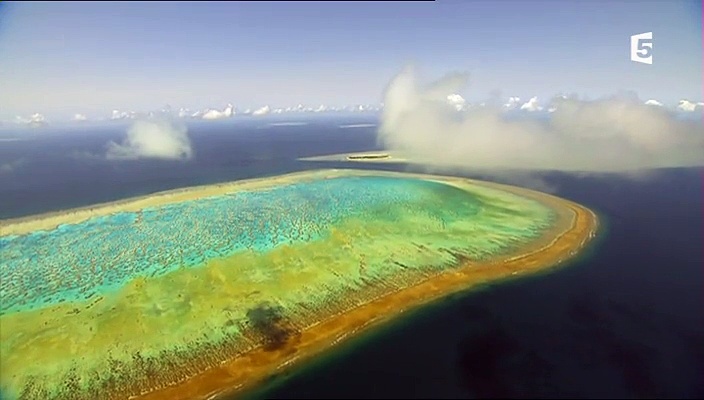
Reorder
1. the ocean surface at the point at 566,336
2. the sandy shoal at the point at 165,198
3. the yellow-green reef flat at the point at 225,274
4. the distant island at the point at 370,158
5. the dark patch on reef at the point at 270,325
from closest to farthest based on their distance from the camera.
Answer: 1. the ocean surface at the point at 566,336
2. the yellow-green reef flat at the point at 225,274
3. the dark patch on reef at the point at 270,325
4. the sandy shoal at the point at 165,198
5. the distant island at the point at 370,158

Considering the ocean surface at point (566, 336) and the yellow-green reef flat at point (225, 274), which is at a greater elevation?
the yellow-green reef flat at point (225, 274)

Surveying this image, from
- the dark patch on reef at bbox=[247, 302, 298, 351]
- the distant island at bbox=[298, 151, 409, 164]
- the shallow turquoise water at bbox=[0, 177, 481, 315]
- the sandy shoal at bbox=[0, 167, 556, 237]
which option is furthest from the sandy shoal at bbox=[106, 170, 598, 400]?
the distant island at bbox=[298, 151, 409, 164]

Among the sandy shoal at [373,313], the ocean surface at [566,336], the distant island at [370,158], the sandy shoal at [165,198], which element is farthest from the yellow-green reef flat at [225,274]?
the distant island at [370,158]

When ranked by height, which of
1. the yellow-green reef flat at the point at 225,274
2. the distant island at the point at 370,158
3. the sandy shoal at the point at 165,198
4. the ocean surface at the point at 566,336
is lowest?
the ocean surface at the point at 566,336

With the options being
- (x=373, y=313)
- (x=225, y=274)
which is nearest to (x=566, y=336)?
(x=373, y=313)

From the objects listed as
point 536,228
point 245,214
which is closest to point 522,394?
point 536,228

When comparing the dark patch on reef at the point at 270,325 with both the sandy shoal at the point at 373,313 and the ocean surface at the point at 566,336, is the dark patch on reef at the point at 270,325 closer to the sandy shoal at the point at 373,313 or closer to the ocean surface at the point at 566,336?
the sandy shoal at the point at 373,313
